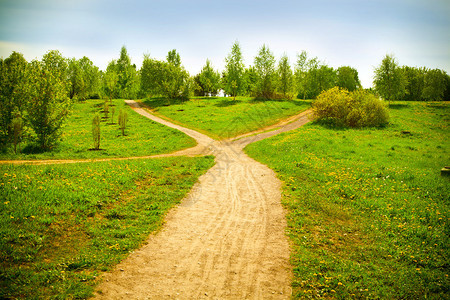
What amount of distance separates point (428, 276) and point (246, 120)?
38.0m

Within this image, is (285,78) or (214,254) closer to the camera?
(214,254)

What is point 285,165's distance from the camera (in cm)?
2002

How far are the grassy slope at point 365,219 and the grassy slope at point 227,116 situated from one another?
14.0m

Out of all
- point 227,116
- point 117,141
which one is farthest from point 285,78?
point 117,141

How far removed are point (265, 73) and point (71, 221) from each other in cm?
6792

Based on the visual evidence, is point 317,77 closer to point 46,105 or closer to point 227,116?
point 227,116

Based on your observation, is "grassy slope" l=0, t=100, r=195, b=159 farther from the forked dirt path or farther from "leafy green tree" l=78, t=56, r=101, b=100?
"leafy green tree" l=78, t=56, r=101, b=100

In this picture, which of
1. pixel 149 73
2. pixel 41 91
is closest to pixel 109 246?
pixel 41 91

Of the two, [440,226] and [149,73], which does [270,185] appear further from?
[149,73]

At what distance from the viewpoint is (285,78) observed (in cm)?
7175

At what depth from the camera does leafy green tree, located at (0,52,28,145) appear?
82.4 feet

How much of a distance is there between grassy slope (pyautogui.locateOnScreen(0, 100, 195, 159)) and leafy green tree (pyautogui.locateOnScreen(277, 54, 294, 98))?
44876 millimetres

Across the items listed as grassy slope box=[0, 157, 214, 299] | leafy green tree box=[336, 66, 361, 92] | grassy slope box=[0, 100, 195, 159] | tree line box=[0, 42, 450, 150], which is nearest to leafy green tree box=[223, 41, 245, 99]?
tree line box=[0, 42, 450, 150]

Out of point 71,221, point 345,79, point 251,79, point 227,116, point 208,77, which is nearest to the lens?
point 71,221
